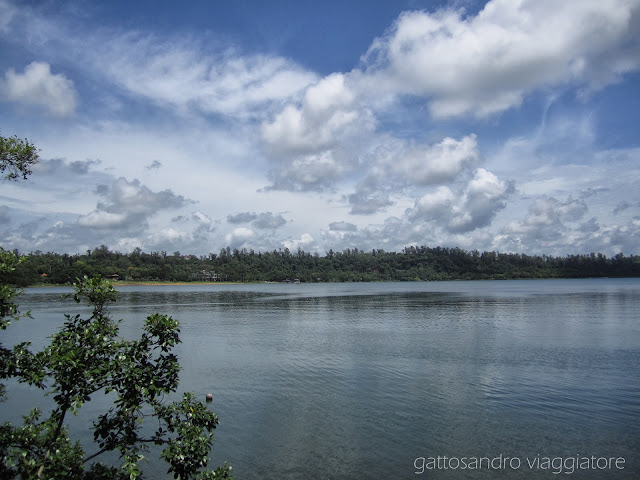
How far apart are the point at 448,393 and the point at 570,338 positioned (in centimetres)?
2406

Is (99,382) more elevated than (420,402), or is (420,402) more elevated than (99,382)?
(99,382)

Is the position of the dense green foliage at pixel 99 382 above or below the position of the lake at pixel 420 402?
above

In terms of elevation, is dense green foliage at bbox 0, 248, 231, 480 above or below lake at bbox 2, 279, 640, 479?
above

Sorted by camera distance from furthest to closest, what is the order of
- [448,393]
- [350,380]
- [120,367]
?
[350,380] < [448,393] < [120,367]

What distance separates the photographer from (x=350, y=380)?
2670cm

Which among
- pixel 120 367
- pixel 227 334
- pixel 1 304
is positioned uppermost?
pixel 1 304

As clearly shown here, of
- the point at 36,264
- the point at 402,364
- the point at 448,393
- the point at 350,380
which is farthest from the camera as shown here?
the point at 36,264

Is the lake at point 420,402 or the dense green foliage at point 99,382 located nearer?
the dense green foliage at point 99,382

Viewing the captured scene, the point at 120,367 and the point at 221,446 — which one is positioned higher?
the point at 120,367

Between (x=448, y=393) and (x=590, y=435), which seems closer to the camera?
(x=590, y=435)

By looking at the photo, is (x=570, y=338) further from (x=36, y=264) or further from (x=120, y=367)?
(x=36, y=264)

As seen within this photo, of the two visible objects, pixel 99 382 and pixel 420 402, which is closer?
pixel 99 382

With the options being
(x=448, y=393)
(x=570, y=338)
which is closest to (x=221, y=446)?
(x=448, y=393)

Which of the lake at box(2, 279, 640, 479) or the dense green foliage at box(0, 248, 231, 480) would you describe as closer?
the dense green foliage at box(0, 248, 231, 480)
